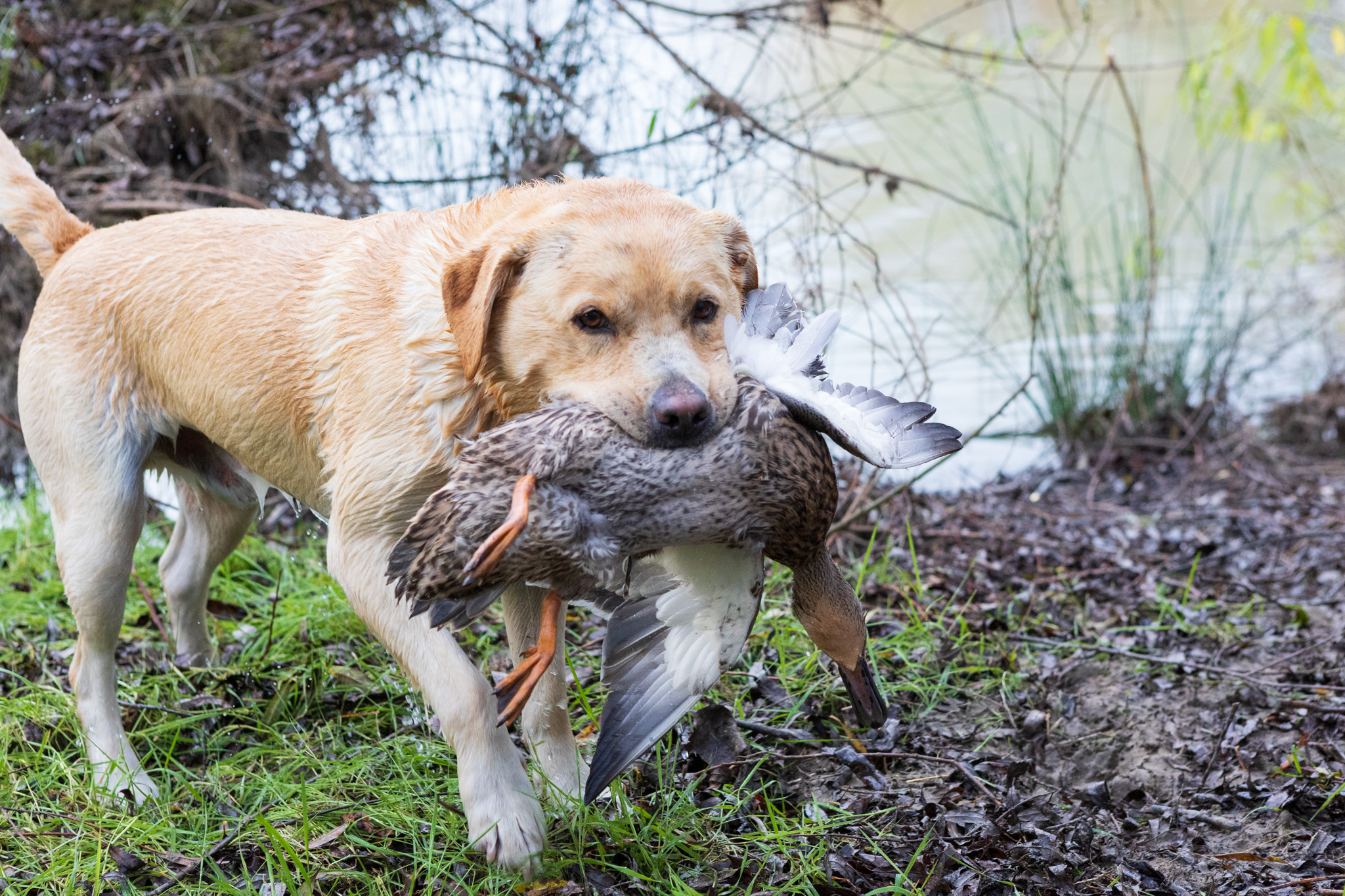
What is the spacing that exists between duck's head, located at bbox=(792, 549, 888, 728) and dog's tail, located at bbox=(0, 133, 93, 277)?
275cm

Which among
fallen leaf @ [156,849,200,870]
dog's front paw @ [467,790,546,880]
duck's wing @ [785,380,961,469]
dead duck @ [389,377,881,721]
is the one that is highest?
duck's wing @ [785,380,961,469]

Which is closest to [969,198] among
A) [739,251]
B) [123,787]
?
[739,251]

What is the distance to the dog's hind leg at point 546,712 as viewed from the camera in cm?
314

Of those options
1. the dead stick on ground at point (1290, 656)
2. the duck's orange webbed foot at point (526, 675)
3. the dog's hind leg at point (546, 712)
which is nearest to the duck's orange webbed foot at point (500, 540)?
the duck's orange webbed foot at point (526, 675)

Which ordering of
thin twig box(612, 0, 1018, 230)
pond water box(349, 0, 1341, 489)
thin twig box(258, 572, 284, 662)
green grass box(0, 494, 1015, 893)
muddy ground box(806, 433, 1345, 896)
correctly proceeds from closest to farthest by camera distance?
green grass box(0, 494, 1015, 893), muddy ground box(806, 433, 1345, 896), thin twig box(258, 572, 284, 662), thin twig box(612, 0, 1018, 230), pond water box(349, 0, 1341, 489)

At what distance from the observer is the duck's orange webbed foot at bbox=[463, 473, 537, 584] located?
87.4 inches

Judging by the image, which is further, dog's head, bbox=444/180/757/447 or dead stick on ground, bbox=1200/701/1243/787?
dead stick on ground, bbox=1200/701/1243/787

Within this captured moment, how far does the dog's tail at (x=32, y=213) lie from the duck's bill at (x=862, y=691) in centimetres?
292

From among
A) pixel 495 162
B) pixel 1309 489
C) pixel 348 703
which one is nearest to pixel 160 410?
pixel 348 703

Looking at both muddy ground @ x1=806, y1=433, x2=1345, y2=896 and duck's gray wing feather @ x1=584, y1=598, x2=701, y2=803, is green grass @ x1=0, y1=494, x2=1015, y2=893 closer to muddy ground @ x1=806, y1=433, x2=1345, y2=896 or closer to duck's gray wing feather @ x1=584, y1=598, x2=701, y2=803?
muddy ground @ x1=806, y1=433, x2=1345, y2=896

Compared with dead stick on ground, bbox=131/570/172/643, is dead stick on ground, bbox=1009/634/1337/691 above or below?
above

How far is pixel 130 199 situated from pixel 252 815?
14.0 ft

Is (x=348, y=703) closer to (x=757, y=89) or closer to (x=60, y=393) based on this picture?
(x=60, y=393)

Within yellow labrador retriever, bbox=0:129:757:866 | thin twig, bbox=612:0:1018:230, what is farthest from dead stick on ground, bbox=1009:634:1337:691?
yellow labrador retriever, bbox=0:129:757:866
